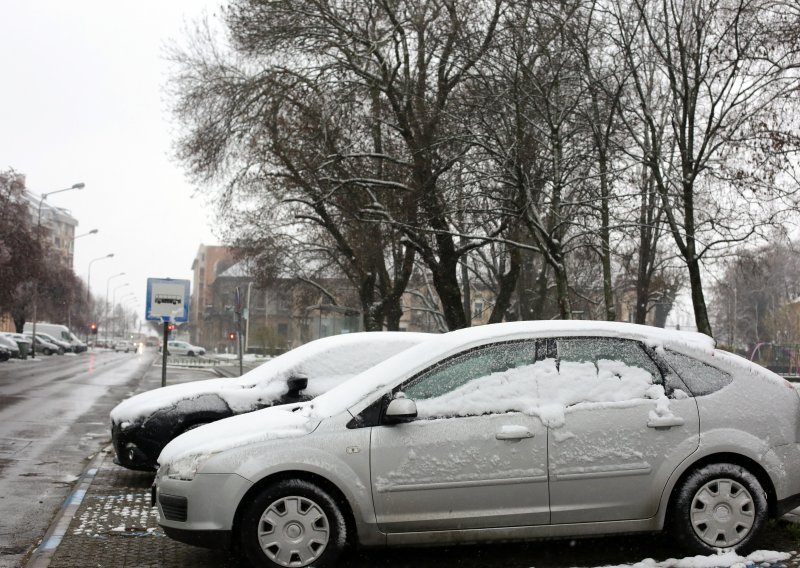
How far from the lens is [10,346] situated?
160 ft

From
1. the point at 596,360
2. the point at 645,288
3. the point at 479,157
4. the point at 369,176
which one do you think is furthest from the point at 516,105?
the point at 596,360

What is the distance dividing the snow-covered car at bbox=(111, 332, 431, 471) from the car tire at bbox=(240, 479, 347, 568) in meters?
3.17

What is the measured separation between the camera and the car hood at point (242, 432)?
5.38 meters

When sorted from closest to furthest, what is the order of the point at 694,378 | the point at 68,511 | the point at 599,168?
the point at 694,378, the point at 68,511, the point at 599,168

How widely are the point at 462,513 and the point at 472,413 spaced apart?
610 mm

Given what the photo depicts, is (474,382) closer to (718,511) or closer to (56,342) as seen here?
(718,511)

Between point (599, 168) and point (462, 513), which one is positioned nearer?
point (462, 513)

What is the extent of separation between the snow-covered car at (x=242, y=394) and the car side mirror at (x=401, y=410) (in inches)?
123

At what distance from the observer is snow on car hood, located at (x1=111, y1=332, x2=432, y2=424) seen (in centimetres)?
867

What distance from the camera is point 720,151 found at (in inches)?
674

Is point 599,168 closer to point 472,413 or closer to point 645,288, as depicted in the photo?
point 645,288

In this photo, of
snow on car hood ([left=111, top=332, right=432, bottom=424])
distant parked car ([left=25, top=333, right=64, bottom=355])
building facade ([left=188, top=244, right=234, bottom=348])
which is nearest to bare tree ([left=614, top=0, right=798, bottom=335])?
snow on car hood ([left=111, top=332, right=432, bottom=424])

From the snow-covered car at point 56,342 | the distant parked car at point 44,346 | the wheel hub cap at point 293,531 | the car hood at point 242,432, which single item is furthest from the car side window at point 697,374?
the snow-covered car at point 56,342

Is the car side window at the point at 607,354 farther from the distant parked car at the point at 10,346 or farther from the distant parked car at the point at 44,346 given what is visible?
the distant parked car at the point at 44,346
